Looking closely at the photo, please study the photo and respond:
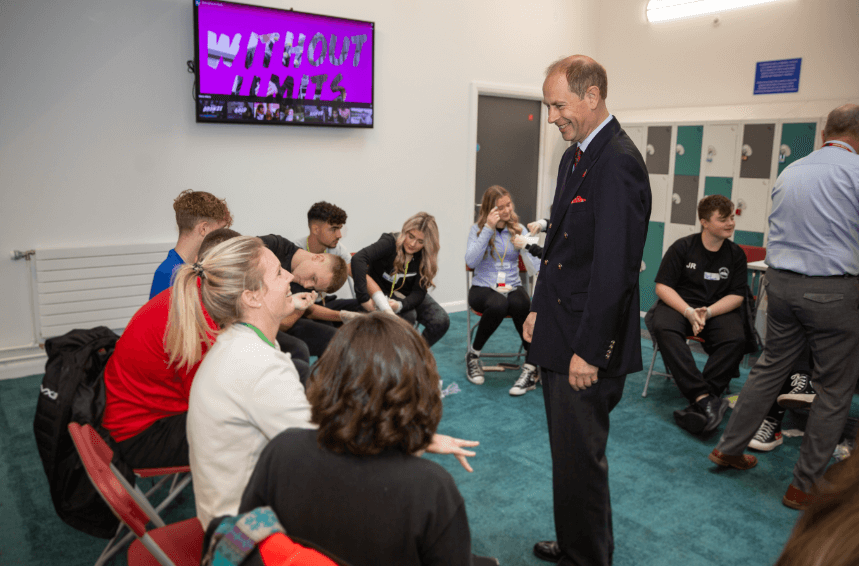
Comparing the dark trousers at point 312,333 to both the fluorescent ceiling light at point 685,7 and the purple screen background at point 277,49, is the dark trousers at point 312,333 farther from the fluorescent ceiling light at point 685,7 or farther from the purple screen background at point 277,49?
the fluorescent ceiling light at point 685,7

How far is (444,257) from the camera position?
591 centimetres

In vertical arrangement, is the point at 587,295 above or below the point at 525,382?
above

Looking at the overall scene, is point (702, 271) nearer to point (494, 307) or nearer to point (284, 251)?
point (494, 307)

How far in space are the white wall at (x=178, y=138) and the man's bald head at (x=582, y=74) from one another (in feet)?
11.1

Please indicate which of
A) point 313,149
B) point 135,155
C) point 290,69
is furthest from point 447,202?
point 135,155

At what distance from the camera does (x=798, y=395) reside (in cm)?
302

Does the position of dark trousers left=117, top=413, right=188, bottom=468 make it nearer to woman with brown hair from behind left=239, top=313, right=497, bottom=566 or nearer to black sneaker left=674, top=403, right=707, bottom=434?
woman with brown hair from behind left=239, top=313, right=497, bottom=566


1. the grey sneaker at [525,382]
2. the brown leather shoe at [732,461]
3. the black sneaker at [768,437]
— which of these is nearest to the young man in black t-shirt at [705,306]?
the black sneaker at [768,437]

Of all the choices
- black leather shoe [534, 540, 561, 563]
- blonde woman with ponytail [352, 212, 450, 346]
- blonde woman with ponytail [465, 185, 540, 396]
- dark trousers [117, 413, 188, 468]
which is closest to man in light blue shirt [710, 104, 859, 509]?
black leather shoe [534, 540, 561, 563]

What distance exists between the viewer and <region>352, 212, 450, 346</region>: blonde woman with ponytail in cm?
376

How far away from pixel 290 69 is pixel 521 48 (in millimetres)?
2618

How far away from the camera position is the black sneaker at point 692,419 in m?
3.29

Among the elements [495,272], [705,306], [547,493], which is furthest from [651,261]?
[547,493]

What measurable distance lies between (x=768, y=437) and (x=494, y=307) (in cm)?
179
